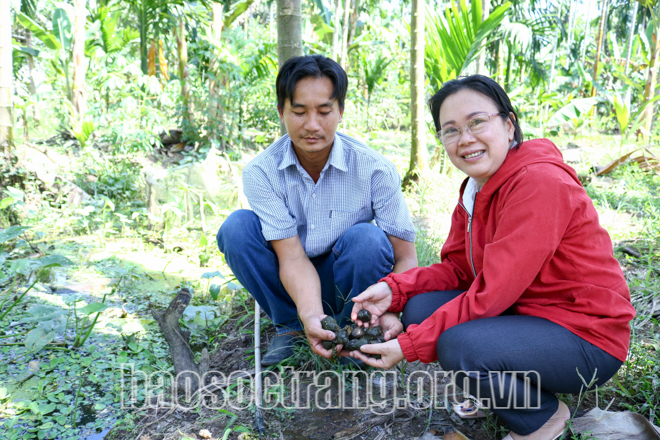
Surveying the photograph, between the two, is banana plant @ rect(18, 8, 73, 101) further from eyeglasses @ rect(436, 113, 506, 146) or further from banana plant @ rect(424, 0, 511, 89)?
eyeglasses @ rect(436, 113, 506, 146)

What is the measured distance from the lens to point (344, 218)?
195cm

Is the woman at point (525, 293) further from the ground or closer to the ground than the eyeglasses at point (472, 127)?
closer to the ground

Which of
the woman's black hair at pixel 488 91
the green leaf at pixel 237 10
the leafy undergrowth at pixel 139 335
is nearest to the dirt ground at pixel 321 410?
the leafy undergrowth at pixel 139 335

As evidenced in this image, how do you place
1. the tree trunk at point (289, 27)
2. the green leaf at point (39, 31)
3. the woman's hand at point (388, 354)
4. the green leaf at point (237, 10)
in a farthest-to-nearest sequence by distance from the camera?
the green leaf at point (237, 10), the green leaf at point (39, 31), the tree trunk at point (289, 27), the woman's hand at point (388, 354)

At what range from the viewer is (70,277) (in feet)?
9.18

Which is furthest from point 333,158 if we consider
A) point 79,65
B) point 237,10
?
point 237,10

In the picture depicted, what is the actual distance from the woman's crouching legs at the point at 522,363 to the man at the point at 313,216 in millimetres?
553

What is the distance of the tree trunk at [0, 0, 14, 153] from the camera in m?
3.45

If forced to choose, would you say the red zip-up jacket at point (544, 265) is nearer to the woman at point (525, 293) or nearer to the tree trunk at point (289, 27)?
the woman at point (525, 293)

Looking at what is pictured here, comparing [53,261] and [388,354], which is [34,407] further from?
[388,354]

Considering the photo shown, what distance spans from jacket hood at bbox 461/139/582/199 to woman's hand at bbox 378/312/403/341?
0.56 m

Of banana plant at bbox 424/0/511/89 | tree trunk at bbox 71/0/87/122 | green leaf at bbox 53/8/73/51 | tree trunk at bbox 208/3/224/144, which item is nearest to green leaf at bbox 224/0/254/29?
tree trunk at bbox 208/3/224/144

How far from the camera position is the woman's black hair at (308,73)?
1.75 m

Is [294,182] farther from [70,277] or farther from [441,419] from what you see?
[70,277]
